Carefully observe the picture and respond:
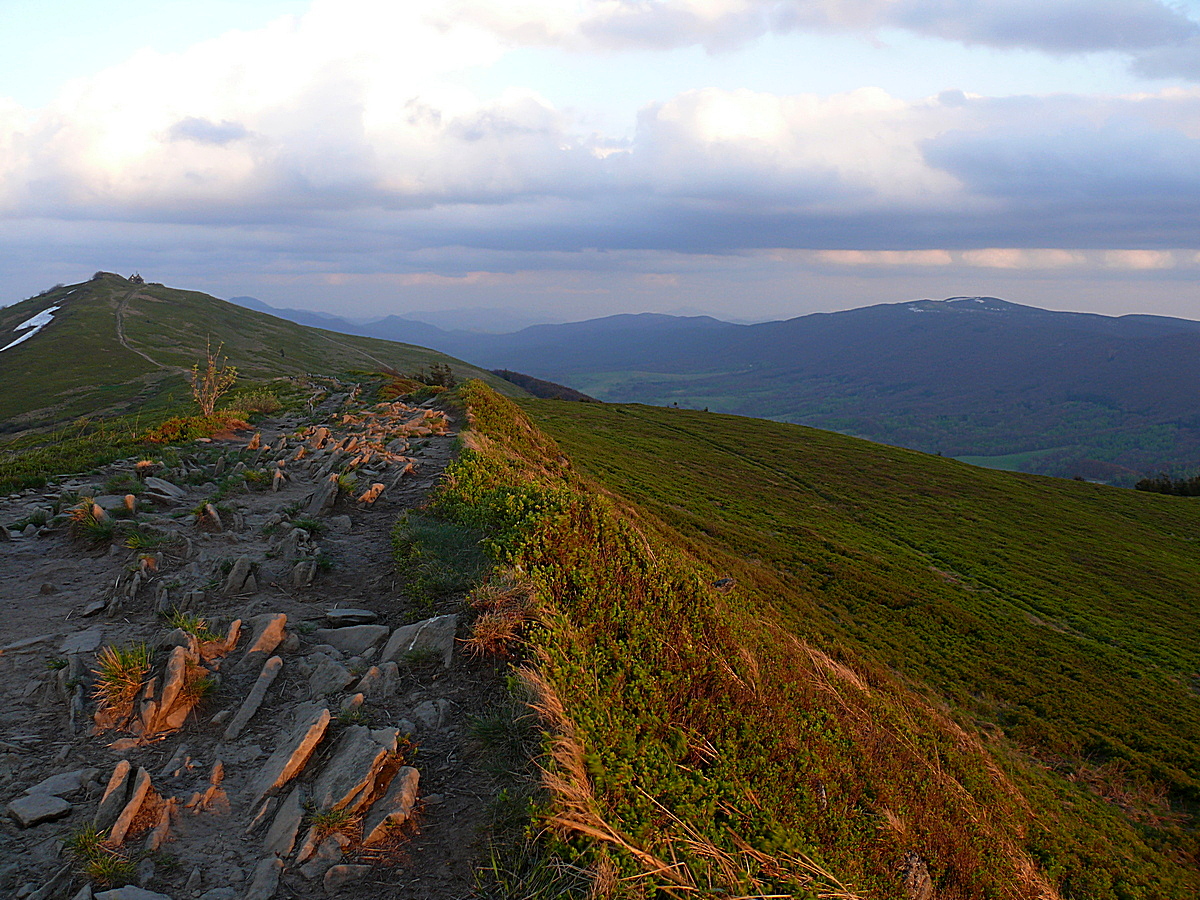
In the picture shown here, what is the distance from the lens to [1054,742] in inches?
583

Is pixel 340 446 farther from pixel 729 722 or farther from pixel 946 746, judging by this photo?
pixel 946 746

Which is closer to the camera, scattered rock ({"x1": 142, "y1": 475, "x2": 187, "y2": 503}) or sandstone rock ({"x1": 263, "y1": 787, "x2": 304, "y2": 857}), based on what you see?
sandstone rock ({"x1": 263, "y1": 787, "x2": 304, "y2": 857})

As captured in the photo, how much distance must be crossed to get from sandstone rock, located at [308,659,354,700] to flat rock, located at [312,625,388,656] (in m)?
0.42

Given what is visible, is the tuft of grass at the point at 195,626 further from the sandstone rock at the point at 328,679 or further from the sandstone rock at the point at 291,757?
the sandstone rock at the point at 291,757

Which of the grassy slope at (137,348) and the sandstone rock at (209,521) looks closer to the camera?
the sandstone rock at (209,521)

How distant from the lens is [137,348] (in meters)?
74.9

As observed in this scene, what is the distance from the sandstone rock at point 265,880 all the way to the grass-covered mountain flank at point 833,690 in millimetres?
1581

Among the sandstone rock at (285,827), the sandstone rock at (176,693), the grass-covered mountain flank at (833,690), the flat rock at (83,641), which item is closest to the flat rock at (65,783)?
the sandstone rock at (176,693)

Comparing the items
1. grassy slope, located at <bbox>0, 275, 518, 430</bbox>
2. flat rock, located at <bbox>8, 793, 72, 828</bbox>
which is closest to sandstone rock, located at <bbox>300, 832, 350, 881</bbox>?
flat rock, located at <bbox>8, 793, 72, 828</bbox>

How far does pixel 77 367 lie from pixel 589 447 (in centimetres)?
6144

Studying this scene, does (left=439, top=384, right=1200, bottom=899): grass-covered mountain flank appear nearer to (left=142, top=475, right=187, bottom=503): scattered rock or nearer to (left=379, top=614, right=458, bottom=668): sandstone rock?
(left=379, top=614, right=458, bottom=668): sandstone rock

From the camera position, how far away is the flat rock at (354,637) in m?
6.26

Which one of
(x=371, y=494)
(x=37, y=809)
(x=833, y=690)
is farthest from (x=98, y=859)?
(x=833, y=690)

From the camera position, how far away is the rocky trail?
400 cm
